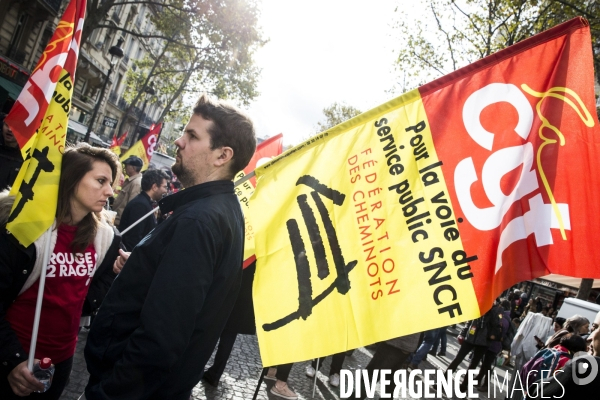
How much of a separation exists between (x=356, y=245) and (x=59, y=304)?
155 centimetres

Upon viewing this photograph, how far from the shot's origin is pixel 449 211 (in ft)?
6.97

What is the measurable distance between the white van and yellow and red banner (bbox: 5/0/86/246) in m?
11.9

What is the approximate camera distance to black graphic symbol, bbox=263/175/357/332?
7.17ft

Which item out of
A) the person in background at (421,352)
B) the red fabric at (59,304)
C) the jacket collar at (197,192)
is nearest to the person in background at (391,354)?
the red fabric at (59,304)

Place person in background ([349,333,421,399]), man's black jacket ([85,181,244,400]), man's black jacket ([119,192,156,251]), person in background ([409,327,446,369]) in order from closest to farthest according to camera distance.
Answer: man's black jacket ([85,181,244,400]) < person in background ([349,333,421,399]) < man's black jacket ([119,192,156,251]) < person in background ([409,327,446,369])

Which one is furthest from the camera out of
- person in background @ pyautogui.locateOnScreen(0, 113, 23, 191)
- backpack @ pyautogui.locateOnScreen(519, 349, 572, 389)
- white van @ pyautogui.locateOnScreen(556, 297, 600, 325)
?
white van @ pyautogui.locateOnScreen(556, 297, 600, 325)

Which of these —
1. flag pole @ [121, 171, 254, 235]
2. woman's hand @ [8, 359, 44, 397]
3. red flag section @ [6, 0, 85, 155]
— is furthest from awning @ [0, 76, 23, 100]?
woman's hand @ [8, 359, 44, 397]

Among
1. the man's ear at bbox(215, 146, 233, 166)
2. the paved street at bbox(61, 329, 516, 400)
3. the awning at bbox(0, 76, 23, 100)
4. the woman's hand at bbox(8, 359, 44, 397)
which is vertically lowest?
the paved street at bbox(61, 329, 516, 400)

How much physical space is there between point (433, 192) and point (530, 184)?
442 mm

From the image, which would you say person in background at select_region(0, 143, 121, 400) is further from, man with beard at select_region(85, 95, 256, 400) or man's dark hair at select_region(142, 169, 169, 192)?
man's dark hair at select_region(142, 169, 169, 192)

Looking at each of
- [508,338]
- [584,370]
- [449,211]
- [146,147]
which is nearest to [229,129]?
[449,211]

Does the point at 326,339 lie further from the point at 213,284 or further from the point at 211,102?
the point at 211,102

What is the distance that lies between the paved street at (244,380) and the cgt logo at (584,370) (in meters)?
3.06

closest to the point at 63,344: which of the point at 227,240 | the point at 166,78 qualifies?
the point at 227,240
